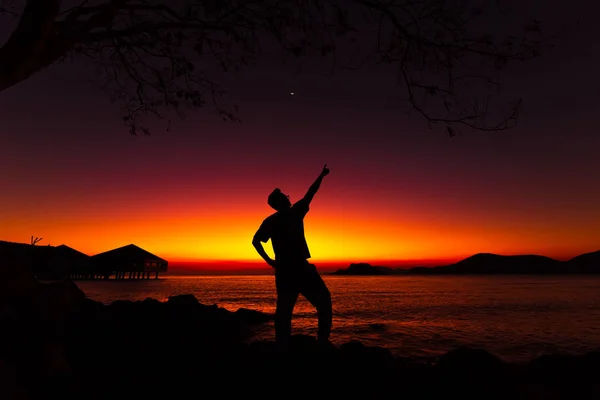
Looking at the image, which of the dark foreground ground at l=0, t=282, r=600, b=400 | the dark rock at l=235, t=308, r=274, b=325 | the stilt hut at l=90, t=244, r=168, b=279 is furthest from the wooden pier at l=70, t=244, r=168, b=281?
the dark foreground ground at l=0, t=282, r=600, b=400

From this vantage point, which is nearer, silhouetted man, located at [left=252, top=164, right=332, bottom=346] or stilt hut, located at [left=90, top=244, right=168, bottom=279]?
silhouetted man, located at [left=252, top=164, right=332, bottom=346]

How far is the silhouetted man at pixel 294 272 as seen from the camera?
15.4 ft

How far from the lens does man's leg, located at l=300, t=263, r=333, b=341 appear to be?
4.71 meters

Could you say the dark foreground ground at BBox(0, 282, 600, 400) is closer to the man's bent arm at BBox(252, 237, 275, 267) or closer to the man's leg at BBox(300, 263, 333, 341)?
the man's leg at BBox(300, 263, 333, 341)

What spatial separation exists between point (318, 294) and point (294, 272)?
1.35ft

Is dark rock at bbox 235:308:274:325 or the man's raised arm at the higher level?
the man's raised arm

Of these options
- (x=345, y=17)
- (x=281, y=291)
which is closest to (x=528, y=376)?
(x=281, y=291)

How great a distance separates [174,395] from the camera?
12.2 ft

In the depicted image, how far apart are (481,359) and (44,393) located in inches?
174

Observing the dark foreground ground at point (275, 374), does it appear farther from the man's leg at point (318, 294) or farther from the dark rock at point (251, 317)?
Result: the dark rock at point (251, 317)

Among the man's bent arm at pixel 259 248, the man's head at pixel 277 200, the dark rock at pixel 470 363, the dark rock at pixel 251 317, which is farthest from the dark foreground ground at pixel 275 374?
the dark rock at pixel 251 317

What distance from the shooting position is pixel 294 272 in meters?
4.71

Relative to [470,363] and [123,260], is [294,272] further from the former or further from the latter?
[123,260]

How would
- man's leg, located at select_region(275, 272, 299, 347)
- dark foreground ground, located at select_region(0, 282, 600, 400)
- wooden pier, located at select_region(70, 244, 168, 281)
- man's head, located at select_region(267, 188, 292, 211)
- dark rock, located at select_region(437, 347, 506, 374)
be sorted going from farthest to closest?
wooden pier, located at select_region(70, 244, 168, 281) → man's head, located at select_region(267, 188, 292, 211) → man's leg, located at select_region(275, 272, 299, 347) → dark rock, located at select_region(437, 347, 506, 374) → dark foreground ground, located at select_region(0, 282, 600, 400)
